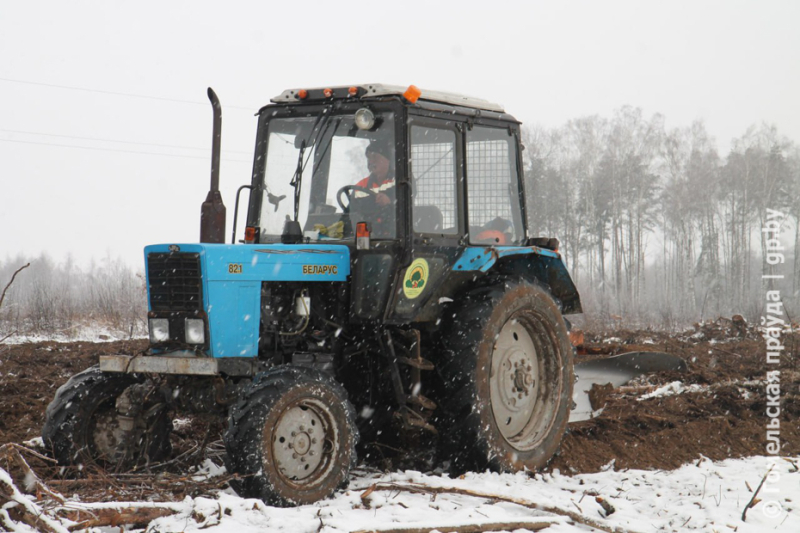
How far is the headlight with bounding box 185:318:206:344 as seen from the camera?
15.5ft

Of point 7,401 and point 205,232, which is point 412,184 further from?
point 7,401

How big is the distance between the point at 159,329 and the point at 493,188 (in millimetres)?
2703

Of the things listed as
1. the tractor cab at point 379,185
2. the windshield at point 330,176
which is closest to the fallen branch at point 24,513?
the tractor cab at point 379,185

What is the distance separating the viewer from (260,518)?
13.0 feet

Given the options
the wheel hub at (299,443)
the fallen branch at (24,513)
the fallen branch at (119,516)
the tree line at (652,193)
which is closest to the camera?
the fallen branch at (24,513)

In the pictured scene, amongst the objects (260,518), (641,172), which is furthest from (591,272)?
(260,518)

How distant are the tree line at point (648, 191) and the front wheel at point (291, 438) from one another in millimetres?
32503

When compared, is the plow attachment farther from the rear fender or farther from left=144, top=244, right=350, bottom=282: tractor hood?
left=144, top=244, right=350, bottom=282: tractor hood

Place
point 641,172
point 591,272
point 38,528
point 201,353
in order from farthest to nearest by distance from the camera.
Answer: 1. point 591,272
2. point 641,172
3. point 201,353
4. point 38,528

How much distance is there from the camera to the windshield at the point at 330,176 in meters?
5.35

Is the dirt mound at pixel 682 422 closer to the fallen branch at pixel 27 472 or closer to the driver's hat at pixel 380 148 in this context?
the driver's hat at pixel 380 148

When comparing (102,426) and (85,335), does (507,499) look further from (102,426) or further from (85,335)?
(85,335)

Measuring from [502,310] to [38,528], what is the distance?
10.8 ft

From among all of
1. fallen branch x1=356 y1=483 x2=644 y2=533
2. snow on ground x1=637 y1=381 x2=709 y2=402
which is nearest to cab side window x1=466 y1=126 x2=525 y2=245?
fallen branch x1=356 y1=483 x2=644 y2=533
